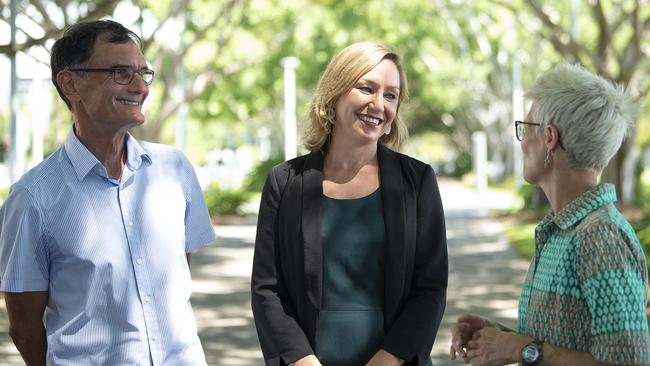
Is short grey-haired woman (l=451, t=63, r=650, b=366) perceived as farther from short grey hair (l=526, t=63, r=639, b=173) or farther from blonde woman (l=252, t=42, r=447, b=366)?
→ blonde woman (l=252, t=42, r=447, b=366)

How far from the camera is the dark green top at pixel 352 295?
358 cm

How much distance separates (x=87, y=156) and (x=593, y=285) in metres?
1.55

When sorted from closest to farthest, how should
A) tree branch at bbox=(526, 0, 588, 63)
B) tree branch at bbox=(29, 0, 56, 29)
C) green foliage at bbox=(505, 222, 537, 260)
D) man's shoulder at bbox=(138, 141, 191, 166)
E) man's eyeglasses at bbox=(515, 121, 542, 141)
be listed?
man's eyeglasses at bbox=(515, 121, 542, 141) → man's shoulder at bbox=(138, 141, 191, 166) → green foliage at bbox=(505, 222, 537, 260) → tree branch at bbox=(526, 0, 588, 63) → tree branch at bbox=(29, 0, 56, 29)

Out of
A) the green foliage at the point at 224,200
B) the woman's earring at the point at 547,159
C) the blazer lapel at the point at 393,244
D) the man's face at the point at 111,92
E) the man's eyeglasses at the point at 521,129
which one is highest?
the man's face at the point at 111,92

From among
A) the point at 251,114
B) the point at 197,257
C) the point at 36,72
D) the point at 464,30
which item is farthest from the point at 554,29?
the point at 251,114

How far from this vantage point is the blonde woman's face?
367cm

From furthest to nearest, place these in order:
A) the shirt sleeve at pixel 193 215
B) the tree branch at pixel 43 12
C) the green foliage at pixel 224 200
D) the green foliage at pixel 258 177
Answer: the green foliage at pixel 258 177, the green foliage at pixel 224 200, the tree branch at pixel 43 12, the shirt sleeve at pixel 193 215

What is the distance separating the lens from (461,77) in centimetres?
4625

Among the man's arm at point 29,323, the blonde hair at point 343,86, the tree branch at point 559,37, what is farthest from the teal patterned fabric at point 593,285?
the tree branch at point 559,37

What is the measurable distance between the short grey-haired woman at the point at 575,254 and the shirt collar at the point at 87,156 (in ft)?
3.63

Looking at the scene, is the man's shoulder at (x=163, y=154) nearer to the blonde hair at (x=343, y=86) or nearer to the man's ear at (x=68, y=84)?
the man's ear at (x=68, y=84)

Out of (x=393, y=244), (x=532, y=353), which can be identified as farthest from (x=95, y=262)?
(x=532, y=353)

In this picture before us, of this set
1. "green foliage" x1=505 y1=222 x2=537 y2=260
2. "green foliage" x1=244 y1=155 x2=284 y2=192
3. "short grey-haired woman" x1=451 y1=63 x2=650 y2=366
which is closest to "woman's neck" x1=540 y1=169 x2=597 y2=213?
"short grey-haired woman" x1=451 y1=63 x2=650 y2=366

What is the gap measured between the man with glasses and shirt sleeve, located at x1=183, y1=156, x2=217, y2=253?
9 centimetres
